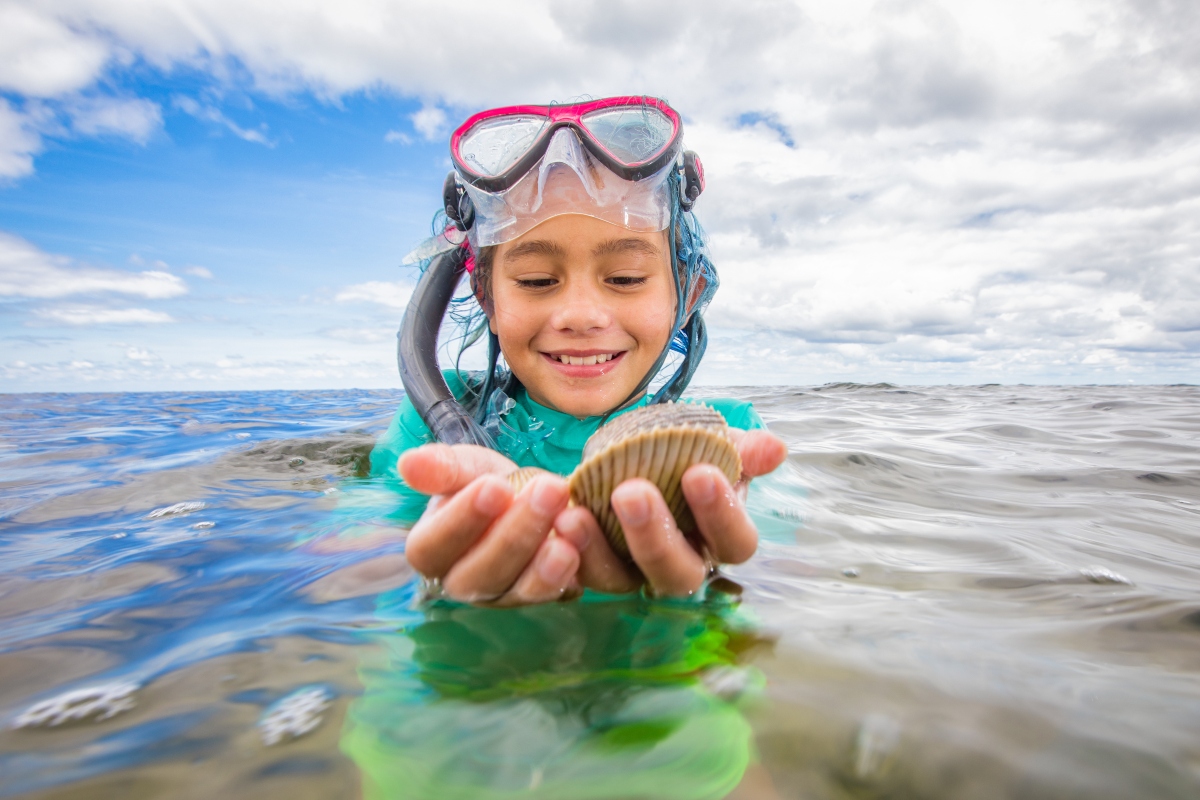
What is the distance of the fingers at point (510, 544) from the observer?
1.48 m

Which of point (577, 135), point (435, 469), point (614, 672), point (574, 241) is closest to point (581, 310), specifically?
point (574, 241)

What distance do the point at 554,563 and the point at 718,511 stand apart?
46 cm

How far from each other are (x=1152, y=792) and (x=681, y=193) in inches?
130

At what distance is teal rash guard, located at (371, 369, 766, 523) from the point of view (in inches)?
151

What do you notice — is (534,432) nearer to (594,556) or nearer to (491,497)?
(594,556)

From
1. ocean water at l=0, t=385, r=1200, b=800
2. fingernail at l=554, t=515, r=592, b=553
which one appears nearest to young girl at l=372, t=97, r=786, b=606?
fingernail at l=554, t=515, r=592, b=553

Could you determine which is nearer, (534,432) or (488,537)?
(488,537)

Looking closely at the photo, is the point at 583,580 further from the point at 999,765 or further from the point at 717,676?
the point at 999,765

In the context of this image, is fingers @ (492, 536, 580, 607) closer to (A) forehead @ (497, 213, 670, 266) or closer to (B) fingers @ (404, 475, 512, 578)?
(B) fingers @ (404, 475, 512, 578)

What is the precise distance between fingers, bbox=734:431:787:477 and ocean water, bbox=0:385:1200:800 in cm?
47

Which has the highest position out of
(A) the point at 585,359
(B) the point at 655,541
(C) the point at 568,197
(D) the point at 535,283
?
(C) the point at 568,197

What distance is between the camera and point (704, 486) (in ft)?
5.11

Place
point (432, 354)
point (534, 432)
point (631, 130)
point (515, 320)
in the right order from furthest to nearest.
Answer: point (534, 432)
point (432, 354)
point (631, 130)
point (515, 320)

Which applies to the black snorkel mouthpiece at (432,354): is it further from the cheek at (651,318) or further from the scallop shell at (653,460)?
the scallop shell at (653,460)
